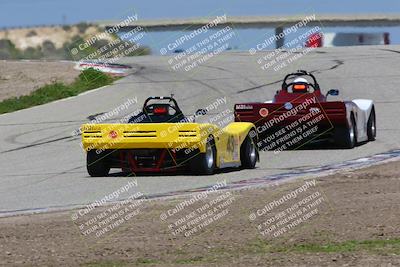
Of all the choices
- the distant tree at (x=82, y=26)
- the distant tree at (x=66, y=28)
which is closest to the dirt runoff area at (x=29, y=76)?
the distant tree at (x=82, y=26)

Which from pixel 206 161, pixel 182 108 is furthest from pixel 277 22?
pixel 206 161

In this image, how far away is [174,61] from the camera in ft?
127

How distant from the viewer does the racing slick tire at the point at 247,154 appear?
52.1 feet

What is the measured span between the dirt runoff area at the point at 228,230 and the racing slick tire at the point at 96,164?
2366 millimetres

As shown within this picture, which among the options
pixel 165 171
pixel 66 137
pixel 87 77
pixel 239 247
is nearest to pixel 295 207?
pixel 239 247

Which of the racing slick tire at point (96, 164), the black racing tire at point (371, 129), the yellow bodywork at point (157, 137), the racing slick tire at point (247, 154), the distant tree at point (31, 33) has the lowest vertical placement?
the black racing tire at point (371, 129)

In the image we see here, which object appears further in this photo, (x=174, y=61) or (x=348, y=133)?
(x=174, y=61)

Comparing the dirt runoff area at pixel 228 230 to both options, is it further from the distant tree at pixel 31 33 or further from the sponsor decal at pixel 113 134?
the distant tree at pixel 31 33

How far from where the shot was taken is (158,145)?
14.7 meters

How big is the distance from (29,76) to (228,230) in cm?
2524

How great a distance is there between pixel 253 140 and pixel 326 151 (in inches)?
82.5

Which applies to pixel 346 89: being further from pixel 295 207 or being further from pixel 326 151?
pixel 295 207

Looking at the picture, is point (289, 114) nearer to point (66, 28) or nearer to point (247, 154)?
point (247, 154)

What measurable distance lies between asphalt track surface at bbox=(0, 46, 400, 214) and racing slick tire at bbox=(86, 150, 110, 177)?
5.8 inches
